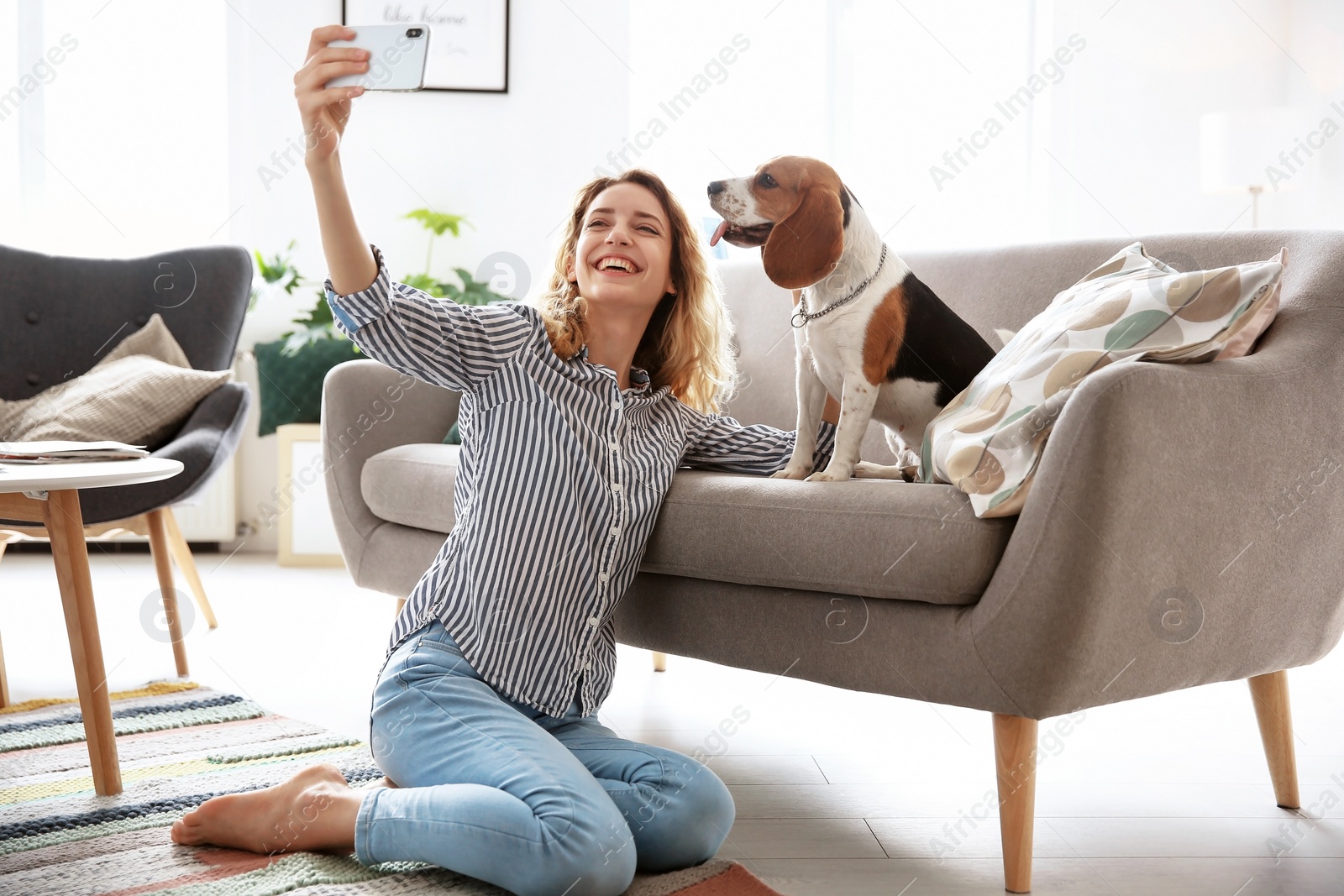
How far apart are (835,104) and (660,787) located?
3.84 metres

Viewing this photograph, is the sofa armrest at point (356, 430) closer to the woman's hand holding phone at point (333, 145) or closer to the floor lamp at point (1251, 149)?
the woman's hand holding phone at point (333, 145)

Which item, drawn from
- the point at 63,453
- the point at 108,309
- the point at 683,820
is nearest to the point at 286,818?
the point at 683,820

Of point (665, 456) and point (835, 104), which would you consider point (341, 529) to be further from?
point (835, 104)

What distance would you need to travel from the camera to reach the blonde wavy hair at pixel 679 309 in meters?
1.65

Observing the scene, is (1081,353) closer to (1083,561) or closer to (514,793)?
(1083,561)

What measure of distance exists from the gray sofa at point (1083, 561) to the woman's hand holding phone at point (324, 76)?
68cm

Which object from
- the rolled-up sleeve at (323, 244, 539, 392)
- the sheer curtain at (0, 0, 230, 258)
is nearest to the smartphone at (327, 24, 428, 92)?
the rolled-up sleeve at (323, 244, 539, 392)

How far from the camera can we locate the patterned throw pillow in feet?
4.40

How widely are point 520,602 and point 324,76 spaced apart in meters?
0.64

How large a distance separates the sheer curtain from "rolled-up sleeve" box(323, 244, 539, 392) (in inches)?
128

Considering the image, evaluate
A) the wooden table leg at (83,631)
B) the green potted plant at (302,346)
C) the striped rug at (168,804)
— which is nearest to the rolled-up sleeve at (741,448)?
the striped rug at (168,804)

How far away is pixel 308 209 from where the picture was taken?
425 centimetres

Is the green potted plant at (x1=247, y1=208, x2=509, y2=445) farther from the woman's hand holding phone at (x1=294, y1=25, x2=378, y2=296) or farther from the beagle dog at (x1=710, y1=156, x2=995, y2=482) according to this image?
the woman's hand holding phone at (x1=294, y1=25, x2=378, y2=296)

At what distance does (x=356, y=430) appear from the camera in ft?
7.13
